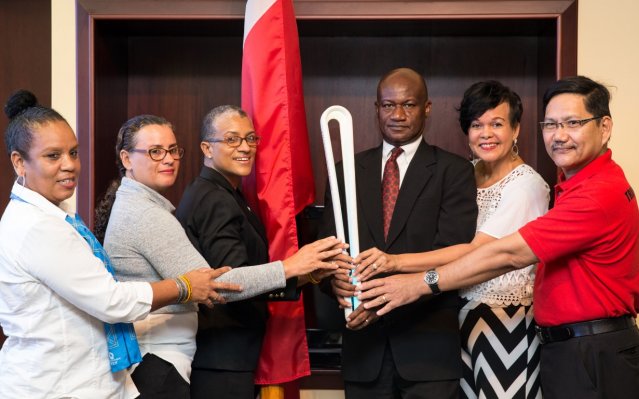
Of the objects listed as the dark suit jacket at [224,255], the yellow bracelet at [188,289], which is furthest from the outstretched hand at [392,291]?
the yellow bracelet at [188,289]

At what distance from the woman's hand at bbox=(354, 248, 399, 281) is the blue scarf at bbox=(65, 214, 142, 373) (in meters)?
0.73

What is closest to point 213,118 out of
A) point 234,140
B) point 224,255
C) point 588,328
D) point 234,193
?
point 234,140

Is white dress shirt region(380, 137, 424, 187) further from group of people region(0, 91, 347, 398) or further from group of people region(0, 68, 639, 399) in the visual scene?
group of people region(0, 91, 347, 398)

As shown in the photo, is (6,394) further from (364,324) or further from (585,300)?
(585,300)

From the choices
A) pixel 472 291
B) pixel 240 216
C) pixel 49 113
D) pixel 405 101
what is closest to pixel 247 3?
pixel 405 101

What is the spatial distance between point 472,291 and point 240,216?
823 millimetres

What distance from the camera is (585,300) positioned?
212 cm

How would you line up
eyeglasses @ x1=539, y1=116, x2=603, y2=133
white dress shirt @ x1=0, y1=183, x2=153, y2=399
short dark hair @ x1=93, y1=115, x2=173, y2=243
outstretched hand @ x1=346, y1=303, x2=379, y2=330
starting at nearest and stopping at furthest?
white dress shirt @ x1=0, y1=183, x2=153, y2=399, eyeglasses @ x1=539, y1=116, x2=603, y2=133, short dark hair @ x1=93, y1=115, x2=173, y2=243, outstretched hand @ x1=346, y1=303, x2=379, y2=330

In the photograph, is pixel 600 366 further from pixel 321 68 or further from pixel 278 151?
pixel 321 68

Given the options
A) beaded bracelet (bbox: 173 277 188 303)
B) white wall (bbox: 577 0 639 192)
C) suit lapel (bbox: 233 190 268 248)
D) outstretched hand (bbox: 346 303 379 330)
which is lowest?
outstretched hand (bbox: 346 303 379 330)

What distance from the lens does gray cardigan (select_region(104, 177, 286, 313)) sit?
6.97 feet

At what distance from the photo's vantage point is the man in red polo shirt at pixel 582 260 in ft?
6.82

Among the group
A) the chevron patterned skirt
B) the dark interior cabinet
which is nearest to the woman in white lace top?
the chevron patterned skirt

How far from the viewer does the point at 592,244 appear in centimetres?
210
